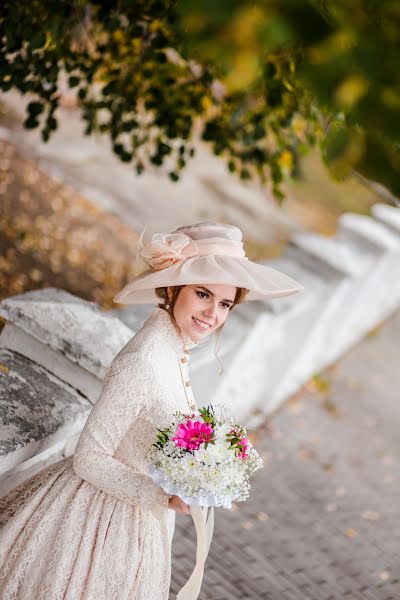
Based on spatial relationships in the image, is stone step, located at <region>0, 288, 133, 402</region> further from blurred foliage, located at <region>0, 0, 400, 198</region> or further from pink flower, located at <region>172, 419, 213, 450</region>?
blurred foliage, located at <region>0, 0, 400, 198</region>

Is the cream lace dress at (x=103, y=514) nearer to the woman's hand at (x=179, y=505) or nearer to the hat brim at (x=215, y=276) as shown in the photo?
the woman's hand at (x=179, y=505)

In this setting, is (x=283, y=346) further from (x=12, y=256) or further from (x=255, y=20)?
(x=255, y=20)

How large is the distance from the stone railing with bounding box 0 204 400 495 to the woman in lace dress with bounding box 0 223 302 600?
263mm

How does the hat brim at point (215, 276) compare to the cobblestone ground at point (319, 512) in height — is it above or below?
above

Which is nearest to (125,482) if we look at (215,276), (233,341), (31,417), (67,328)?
(31,417)

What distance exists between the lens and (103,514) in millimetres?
2242

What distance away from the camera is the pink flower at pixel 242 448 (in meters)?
2.13

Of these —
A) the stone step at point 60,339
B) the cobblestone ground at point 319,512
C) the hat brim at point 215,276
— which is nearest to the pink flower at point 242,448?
the hat brim at point 215,276

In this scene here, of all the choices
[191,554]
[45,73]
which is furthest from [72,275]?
[191,554]

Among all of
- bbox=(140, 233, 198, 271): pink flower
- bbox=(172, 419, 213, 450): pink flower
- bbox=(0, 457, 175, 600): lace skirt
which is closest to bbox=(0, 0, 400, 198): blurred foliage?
bbox=(140, 233, 198, 271): pink flower

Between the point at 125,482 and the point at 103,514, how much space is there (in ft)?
0.44

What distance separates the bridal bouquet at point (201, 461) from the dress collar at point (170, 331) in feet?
1.25

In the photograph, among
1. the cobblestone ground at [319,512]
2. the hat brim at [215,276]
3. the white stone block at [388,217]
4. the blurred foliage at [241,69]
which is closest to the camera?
the blurred foliage at [241,69]

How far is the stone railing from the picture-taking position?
262cm
